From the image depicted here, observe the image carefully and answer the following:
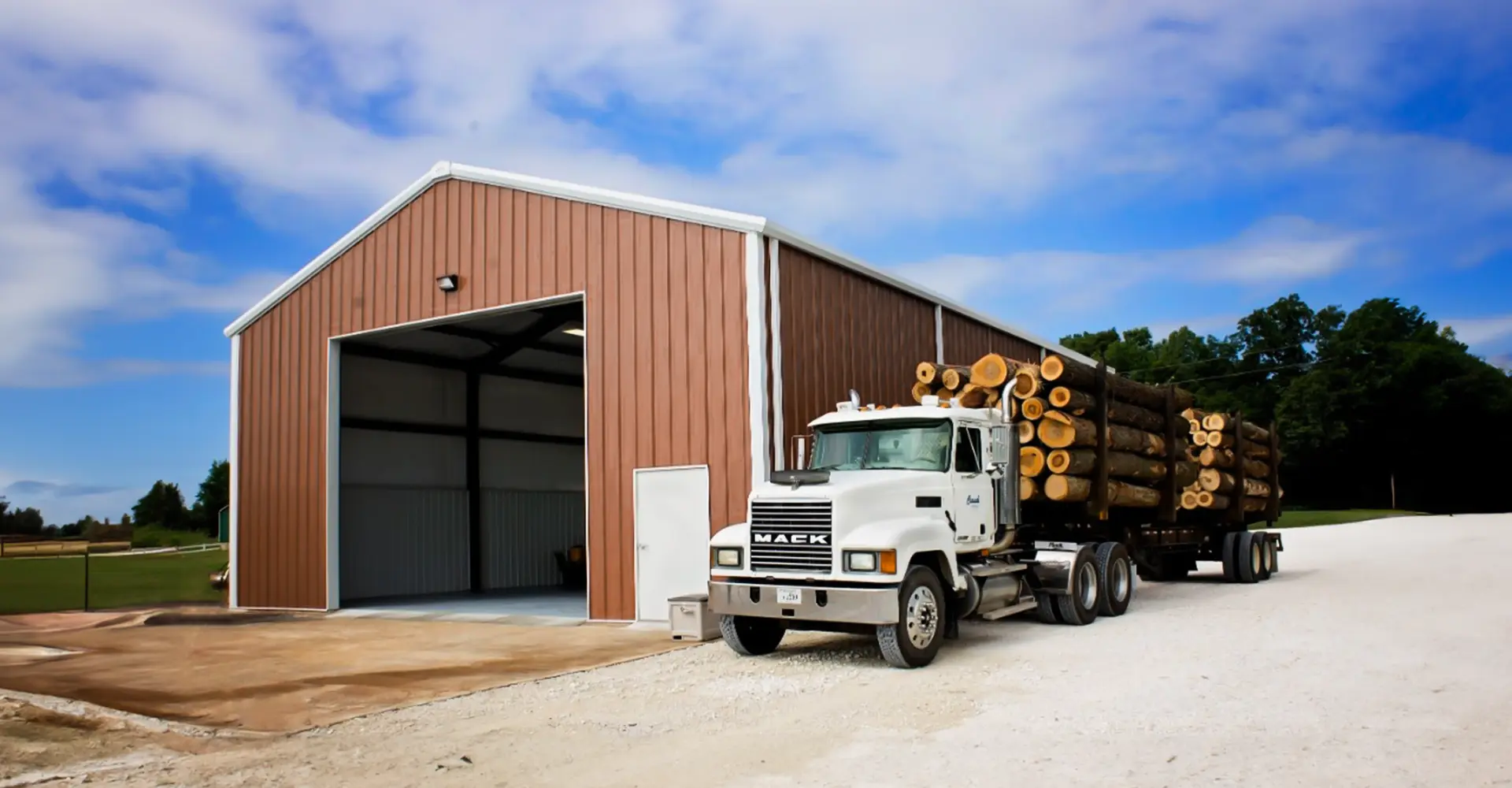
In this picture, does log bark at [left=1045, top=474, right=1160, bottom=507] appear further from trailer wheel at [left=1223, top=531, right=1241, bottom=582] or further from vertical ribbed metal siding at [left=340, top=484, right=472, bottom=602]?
vertical ribbed metal siding at [left=340, top=484, right=472, bottom=602]

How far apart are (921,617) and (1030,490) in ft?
12.2

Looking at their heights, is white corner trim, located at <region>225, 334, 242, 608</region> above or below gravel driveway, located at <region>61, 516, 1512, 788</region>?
above

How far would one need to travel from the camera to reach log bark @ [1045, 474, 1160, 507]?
1332 cm

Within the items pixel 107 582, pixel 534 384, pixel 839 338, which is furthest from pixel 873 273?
pixel 107 582

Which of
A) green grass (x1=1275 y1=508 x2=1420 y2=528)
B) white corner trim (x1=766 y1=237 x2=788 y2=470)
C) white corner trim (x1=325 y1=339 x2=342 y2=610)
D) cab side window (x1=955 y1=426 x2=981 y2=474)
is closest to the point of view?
cab side window (x1=955 y1=426 x2=981 y2=474)

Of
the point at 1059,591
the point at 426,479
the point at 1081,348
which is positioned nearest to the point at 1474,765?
the point at 1059,591

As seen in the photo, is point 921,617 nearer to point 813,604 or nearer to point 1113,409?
point 813,604

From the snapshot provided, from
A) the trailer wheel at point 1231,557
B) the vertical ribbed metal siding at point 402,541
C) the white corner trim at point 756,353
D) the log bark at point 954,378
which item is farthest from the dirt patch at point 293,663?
the trailer wheel at point 1231,557

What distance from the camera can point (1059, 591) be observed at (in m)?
12.8

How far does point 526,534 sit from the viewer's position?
25734 mm

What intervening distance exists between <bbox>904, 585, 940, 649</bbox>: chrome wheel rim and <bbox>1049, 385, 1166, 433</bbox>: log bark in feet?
13.4

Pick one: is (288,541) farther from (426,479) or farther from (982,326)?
(982,326)

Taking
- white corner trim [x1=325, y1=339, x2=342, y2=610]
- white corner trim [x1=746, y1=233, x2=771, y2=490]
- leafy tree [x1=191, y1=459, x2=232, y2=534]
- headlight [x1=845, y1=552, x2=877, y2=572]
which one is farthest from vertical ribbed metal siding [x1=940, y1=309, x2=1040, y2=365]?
leafy tree [x1=191, y1=459, x2=232, y2=534]

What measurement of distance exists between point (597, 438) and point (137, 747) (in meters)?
8.39
